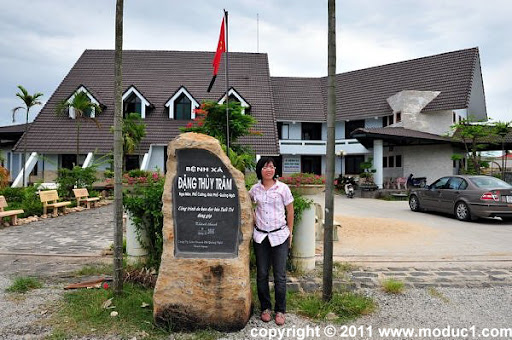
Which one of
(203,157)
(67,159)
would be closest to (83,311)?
(203,157)

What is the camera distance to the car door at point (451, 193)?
1178 cm

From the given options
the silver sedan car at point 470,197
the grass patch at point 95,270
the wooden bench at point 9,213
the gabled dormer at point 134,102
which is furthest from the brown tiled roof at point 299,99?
the grass patch at point 95,270

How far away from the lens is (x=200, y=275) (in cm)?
382

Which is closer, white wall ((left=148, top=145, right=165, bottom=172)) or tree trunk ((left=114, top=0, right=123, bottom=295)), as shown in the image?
tree trunk ((left=114, top=0, right=123, bottom=295))

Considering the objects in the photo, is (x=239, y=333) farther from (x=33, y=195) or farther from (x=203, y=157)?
(x=33, y=195)

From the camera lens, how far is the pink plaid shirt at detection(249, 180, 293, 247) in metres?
3.93

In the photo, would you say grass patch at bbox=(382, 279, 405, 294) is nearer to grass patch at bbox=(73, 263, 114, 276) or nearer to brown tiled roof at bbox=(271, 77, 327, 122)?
grass patch at bbox=(73, 263, 114, 276)

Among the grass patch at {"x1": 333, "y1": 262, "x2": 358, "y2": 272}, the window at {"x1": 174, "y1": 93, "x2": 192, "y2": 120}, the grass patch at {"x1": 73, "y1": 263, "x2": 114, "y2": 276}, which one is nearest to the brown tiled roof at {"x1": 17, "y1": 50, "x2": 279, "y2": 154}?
the window at {"x1": 174, "y1": 93, "x2": 192, "y2": 120}

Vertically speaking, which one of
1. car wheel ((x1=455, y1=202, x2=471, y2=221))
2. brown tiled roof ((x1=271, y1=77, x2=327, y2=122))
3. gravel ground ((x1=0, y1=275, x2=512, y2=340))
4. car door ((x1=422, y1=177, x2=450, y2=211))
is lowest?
gravel ground ((x1=0, y1=275, x2=512, y2=340))

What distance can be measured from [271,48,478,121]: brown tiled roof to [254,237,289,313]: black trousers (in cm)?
2456

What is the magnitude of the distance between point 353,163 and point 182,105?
14376mm

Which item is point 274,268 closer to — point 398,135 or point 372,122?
point 398,135

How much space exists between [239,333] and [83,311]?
1.71 meters

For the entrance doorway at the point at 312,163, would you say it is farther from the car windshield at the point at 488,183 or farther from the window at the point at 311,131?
the car windshield at the point at 488,183
